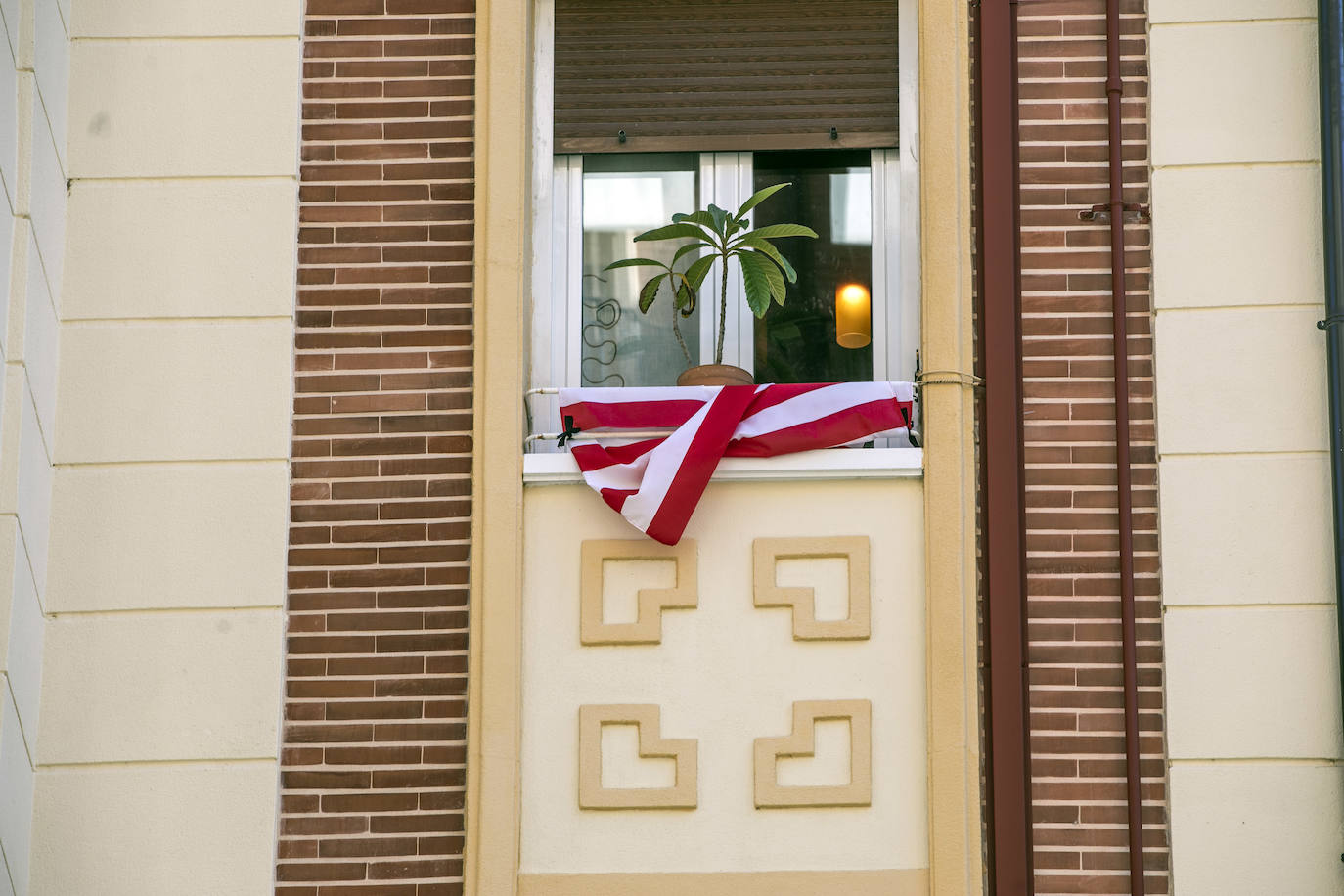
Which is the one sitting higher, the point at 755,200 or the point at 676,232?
the point at 755,200

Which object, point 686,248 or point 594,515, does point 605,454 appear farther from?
point 686,248

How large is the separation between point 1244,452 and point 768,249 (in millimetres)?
2028

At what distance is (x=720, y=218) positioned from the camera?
A: 718 cm

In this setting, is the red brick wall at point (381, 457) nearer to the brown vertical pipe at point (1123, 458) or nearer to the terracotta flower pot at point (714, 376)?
the terracotta flower pot at point (714, 376)

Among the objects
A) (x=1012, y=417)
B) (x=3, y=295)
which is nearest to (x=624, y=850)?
(x=1012, y=417)

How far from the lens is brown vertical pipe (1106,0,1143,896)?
21.1ft

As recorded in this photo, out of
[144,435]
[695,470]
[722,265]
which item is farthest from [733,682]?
[144,435]

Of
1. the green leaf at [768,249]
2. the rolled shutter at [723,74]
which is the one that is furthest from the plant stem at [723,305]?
the rolled shutter at [723,74]

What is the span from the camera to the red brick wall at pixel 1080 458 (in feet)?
21.3

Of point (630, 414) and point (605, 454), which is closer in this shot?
→ point (605, 454)

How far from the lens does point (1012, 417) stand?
6.73m

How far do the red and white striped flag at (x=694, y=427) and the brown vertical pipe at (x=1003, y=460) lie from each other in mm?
387

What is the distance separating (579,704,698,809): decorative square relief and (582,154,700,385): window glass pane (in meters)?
1.55

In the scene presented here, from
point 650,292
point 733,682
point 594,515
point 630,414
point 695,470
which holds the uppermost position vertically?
point 650,292
